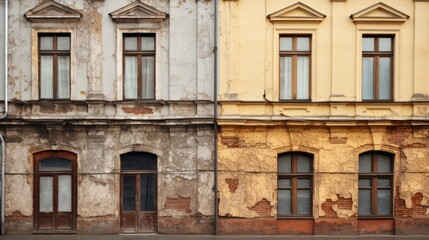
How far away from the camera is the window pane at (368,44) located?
1540 cm

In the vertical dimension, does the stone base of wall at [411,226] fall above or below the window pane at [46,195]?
below

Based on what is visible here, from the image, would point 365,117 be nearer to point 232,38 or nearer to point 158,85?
point 232,38

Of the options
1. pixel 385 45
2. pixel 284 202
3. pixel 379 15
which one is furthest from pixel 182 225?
pixel 379 15

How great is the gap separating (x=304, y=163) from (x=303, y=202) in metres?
1.17

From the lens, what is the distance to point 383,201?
15.4 meters

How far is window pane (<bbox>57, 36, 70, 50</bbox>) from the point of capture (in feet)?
50.3

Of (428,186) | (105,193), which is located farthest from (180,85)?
(428,186)

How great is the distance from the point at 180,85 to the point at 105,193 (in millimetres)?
3868

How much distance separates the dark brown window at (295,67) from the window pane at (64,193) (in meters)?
6.87

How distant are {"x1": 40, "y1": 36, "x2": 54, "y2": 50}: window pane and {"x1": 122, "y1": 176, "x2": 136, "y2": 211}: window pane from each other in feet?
14.7

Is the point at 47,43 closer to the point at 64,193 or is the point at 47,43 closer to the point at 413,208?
the point at 64,193

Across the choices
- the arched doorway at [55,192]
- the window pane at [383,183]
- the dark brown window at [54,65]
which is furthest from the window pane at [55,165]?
the window pane at [383,183]

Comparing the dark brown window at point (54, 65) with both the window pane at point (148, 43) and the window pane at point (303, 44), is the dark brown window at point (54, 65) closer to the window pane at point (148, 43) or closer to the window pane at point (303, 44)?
the window pane at point (148, 43)

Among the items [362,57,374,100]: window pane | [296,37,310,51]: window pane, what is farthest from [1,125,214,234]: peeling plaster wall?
[362,57,374,100]: window pane
